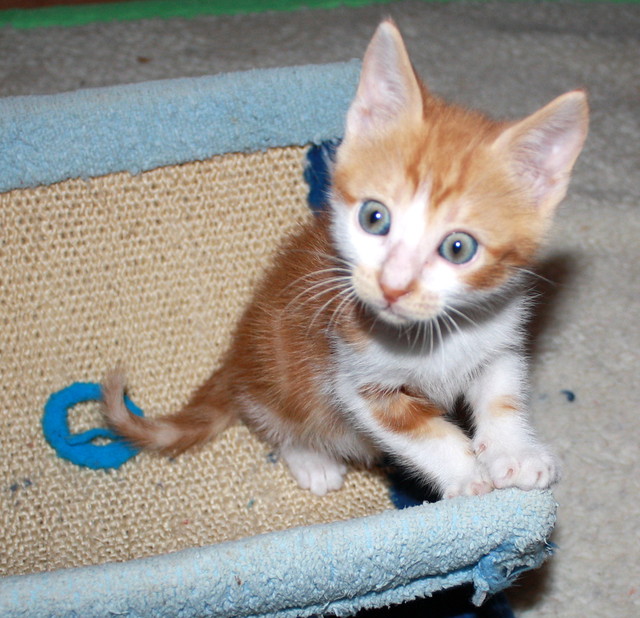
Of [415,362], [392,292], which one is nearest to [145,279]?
[415,362]

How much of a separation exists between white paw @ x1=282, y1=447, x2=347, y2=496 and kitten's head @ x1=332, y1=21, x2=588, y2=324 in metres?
0.62

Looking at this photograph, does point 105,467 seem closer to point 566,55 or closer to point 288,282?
point 288,282

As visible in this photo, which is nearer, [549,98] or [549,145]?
[549,145]

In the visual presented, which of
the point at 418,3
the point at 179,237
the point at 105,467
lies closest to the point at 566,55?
the point at 418,3

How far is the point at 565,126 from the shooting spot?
111 cm

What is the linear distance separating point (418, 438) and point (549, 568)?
0.56m

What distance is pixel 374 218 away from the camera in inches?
45.3

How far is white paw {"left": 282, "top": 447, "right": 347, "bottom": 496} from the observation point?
1.68 m

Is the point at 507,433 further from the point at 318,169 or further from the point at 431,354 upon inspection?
the point at 318,169

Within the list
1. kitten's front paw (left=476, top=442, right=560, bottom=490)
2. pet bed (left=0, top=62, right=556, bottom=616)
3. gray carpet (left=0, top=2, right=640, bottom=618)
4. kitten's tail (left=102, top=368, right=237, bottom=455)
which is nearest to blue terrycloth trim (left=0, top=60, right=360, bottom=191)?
pet bed (left=0, top=62, right=556, bottom=616)

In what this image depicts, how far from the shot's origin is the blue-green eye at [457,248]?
110 cm

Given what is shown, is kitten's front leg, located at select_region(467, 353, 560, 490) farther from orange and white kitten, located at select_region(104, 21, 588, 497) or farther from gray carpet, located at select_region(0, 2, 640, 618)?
gray carpet, located at select_region(0, 2, 640, 618)

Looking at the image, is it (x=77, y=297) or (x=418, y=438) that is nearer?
(x=418, y=438)

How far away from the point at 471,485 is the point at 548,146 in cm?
52
